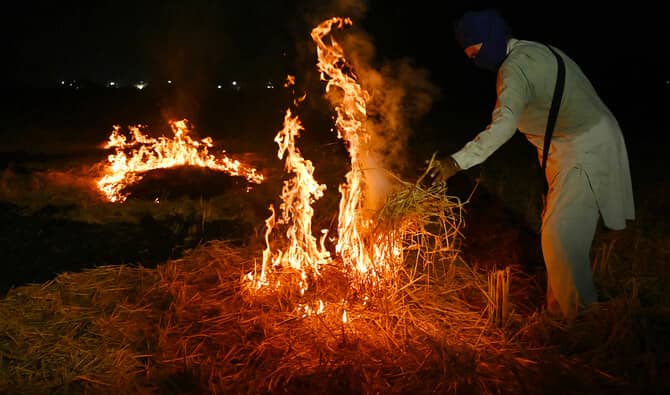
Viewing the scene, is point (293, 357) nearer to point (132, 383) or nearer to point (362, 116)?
point (132, 383)

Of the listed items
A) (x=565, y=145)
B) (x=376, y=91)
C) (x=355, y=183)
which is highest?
(x=376, y=91)

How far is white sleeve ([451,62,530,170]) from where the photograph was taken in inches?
118

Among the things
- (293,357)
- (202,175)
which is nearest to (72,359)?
(293,357)

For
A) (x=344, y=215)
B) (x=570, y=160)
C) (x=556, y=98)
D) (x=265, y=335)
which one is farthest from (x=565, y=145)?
(x=265, y=335)

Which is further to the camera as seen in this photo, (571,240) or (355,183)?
(355,183)

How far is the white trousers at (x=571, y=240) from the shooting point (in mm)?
3150

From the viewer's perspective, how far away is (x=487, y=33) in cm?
325

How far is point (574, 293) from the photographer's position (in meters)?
3.14

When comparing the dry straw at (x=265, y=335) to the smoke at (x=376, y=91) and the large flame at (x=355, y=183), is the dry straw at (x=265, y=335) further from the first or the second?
the smoke at (x=376, y=91)

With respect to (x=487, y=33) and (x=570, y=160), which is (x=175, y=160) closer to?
(x=487, y=33)

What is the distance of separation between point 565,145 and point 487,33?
878 mm

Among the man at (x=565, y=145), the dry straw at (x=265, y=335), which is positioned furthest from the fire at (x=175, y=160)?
the man at (x=565, y=145)

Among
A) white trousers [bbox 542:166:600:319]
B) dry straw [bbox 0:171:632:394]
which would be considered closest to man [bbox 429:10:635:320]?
white trousers [bbox 542:166:600:319]

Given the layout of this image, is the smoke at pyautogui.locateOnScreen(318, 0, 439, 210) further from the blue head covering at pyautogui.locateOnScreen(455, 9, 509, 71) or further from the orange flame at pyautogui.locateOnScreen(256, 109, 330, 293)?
the blue head covering at pyautogui.locateOnScreen(455, 9, 509, 71)
